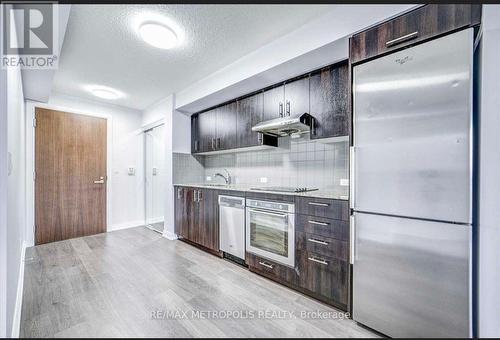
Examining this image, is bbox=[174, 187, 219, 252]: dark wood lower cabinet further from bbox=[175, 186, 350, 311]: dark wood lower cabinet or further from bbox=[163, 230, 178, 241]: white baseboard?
bbox=[175, 186, 350, 311]: dark wood lower cabinet

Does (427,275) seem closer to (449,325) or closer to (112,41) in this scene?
(449,325)

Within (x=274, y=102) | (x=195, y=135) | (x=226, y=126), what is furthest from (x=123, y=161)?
(x=274, y=102)

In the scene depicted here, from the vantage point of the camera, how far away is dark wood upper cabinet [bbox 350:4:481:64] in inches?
49.4

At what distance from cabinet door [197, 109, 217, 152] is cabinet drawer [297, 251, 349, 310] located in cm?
220

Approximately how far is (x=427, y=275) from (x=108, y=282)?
271 centimetres

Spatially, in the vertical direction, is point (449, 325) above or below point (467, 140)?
below

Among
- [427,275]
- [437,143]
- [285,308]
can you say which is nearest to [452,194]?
[437,143]

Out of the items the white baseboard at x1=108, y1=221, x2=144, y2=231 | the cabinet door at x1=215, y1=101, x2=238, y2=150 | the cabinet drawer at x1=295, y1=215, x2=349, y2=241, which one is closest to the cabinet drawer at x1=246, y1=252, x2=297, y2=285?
the cabinet drawer at x1=295, y1=215, x2=349, y2=241

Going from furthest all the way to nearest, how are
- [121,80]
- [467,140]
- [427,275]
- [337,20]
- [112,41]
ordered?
[121,80]
[112,41]
[337,20]
[427,275]
[467,140]

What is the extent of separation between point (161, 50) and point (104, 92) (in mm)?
1751

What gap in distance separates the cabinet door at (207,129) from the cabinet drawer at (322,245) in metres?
2.05

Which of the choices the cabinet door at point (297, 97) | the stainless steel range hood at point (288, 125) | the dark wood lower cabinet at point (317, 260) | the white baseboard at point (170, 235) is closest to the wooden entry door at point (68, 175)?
the white baseboard at point (170, 235)

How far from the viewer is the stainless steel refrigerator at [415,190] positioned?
1229 mm

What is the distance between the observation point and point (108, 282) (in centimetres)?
217
